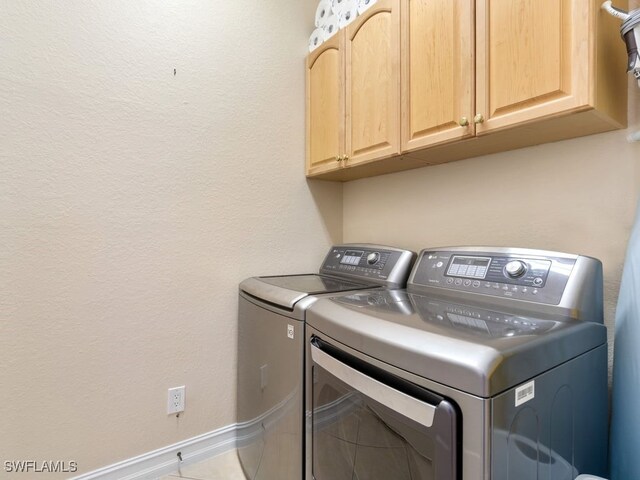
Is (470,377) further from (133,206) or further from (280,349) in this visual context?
(133,206)

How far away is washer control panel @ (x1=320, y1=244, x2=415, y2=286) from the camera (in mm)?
1515

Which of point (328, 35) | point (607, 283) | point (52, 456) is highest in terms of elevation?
point (328, 35)

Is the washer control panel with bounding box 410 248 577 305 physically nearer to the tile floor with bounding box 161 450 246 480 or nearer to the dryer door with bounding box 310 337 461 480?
the dryer door with bounding box 310 337 461 480

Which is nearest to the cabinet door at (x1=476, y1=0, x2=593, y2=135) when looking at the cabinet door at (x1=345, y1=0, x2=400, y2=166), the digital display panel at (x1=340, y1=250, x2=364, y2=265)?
the cabinet door at (x1=345, y1=0, x2=400, y2=166)

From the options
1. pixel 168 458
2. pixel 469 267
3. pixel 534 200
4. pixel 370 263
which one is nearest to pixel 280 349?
pixel 370 263

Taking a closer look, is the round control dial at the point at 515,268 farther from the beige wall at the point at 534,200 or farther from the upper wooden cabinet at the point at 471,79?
the upper wooden cabinet at the point at 471,79

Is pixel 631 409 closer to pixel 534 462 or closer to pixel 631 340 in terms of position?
pixel 631 340

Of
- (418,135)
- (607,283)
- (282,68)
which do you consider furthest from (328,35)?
(607,283)

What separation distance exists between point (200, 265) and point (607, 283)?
1609 mm

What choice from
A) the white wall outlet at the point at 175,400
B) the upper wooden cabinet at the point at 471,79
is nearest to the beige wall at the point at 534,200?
the upper wooden cabinet at the point at 471,79

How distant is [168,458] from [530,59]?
2089 millimetres

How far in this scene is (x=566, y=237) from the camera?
120 centimetres

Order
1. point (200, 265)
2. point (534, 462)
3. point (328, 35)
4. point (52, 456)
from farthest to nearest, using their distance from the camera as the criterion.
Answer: point (328, 35) < point (200, 265) < point (52, 456) < point (534, 462)

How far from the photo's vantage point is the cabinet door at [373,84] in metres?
1.42
